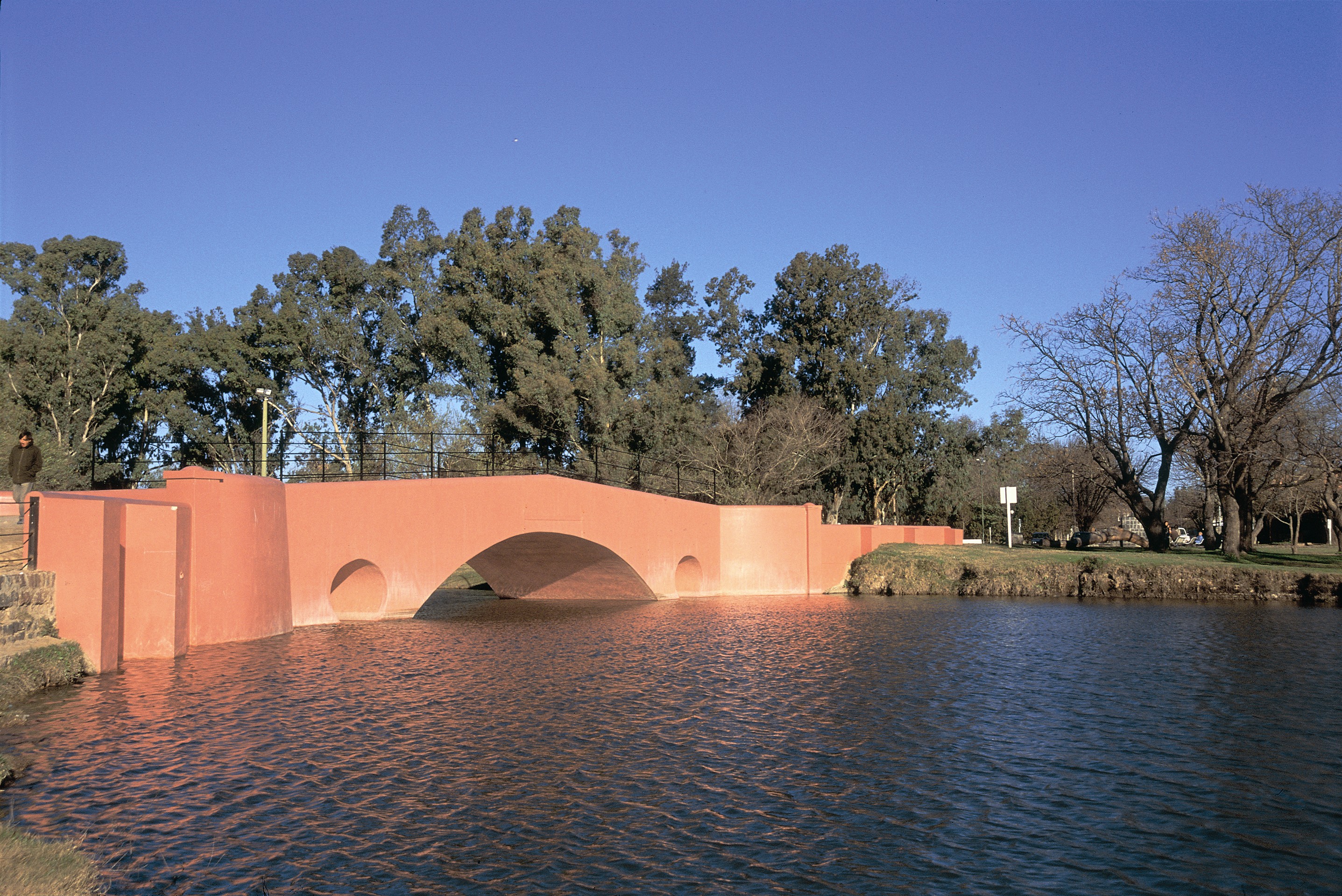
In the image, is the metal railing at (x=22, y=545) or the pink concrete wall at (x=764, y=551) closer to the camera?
the metal railing at (x=22, y=545)

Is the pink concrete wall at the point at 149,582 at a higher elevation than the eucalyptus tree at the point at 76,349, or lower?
lower

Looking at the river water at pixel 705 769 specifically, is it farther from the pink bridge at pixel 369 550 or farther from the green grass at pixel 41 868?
the pink bridge at pixel 369 550

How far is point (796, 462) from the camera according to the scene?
121 ft

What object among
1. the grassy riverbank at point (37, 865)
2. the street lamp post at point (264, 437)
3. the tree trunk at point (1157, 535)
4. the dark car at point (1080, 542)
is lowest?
the grassy riverbank at point (37, 865)

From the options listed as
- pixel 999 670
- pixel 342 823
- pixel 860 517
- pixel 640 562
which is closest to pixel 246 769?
pixel 342 823

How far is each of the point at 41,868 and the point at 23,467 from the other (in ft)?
35.6

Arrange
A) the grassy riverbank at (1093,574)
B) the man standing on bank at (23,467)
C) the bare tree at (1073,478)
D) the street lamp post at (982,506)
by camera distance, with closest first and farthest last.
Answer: the man standing on bank at (23,467), the grassy riverbank at (1093,574), the bare tree at (1073,478), the street lamp post at (982,506)

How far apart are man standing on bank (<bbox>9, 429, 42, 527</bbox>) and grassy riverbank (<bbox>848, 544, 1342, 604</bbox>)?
821 inches

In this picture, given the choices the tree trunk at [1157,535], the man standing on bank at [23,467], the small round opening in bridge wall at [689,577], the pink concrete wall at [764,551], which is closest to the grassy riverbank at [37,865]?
the man standing on bank at [23,467]

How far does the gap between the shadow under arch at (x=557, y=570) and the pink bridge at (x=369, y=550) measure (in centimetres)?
7

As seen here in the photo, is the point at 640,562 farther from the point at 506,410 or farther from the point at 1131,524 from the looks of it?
the point at 1131,524

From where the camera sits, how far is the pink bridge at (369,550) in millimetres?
13930

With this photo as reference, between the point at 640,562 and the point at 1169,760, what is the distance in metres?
15.7

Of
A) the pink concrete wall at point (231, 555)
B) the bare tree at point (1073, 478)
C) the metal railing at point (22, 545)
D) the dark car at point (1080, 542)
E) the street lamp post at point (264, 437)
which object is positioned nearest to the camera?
the metal railing at point (22, 545)
